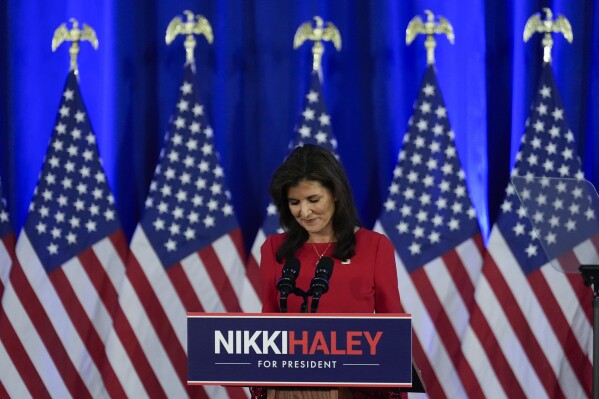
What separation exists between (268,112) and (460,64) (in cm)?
101

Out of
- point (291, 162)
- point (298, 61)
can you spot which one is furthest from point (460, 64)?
point (291, 162)

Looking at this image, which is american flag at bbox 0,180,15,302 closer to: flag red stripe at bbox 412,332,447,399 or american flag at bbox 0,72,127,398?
american flag at bbox 0,72,127,398

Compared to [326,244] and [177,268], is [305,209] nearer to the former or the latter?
[326,244]

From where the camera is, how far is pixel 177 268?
489 centimetres

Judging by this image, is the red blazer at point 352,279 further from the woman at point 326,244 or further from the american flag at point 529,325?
the american flag at point 529,325

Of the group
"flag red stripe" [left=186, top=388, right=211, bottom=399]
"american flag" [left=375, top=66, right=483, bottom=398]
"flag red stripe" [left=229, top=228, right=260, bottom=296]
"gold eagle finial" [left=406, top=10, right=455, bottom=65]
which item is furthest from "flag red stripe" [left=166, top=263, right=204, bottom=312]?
"gold eagle finial" [left=406, top=10, right=455, bottom=65]

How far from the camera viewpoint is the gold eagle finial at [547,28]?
4.80m

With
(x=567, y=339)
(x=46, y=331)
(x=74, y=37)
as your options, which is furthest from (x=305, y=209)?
(x=74, y=37)

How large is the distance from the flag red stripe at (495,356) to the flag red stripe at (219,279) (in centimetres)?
115

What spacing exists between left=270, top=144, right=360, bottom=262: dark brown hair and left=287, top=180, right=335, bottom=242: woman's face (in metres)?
0.01

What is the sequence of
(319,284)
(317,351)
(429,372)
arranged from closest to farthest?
(317,351)
(319,284)
(429,372)

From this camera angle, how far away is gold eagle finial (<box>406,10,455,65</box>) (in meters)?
4.89

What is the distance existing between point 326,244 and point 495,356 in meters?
2.07

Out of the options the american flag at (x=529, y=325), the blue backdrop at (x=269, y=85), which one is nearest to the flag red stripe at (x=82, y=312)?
the blue backdrop at (x=269, y=85)
